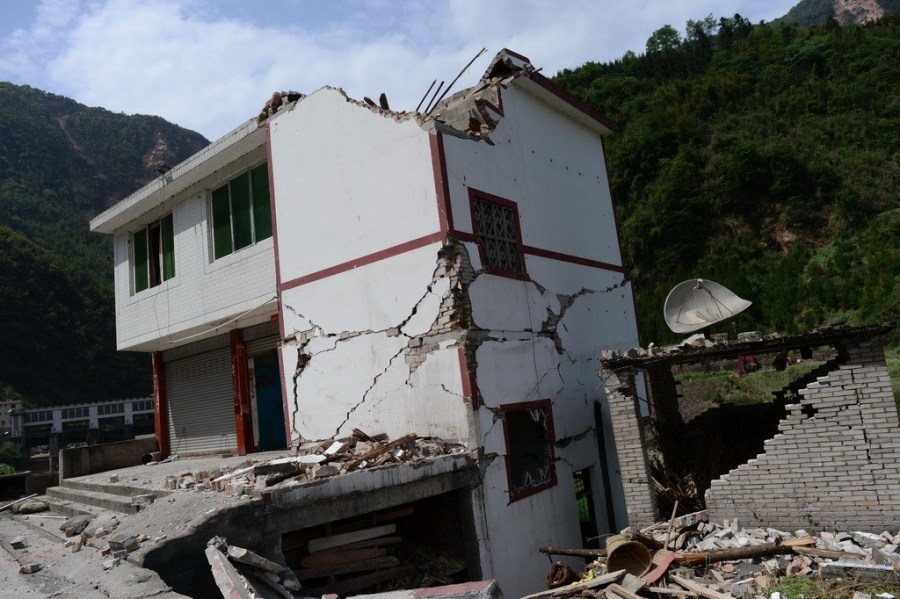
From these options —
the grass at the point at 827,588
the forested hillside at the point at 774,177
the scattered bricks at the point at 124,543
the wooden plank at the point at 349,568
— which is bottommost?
the grass at the point at 827,588

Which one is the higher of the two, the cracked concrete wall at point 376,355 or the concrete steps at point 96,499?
the cracked concrete wall at point 376,355

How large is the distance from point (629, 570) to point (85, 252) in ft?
255

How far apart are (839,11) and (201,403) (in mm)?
159895

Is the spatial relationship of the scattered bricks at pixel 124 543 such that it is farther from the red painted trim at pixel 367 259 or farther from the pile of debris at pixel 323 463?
the red painted trim at pixel 367 259

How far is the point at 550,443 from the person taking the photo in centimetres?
1075

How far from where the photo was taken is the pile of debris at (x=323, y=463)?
24.1 feet

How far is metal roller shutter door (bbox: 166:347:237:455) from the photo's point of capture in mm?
14914

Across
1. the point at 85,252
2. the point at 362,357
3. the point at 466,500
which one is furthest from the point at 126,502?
the point at 85,252

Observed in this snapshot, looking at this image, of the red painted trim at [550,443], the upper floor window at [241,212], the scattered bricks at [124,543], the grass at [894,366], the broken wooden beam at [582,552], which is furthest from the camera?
the grass at [894,366]

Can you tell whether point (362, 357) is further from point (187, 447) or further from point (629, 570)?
point (187, 447)

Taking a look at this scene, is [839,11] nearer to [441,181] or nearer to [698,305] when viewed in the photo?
[698,305]

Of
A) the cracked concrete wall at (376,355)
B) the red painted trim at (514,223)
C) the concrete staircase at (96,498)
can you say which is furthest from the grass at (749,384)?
the concrete staircase at (96,498)

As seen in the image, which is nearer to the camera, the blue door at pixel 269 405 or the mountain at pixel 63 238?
the blue door at pixel 269 405

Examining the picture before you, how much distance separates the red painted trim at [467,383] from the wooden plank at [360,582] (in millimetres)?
2373
